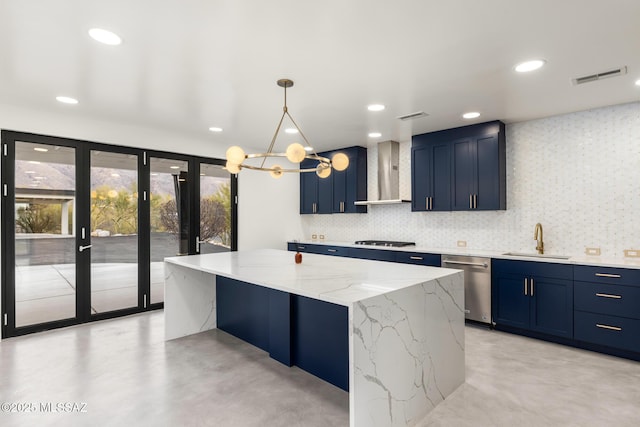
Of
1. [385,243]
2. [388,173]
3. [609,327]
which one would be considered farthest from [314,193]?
[609,327]

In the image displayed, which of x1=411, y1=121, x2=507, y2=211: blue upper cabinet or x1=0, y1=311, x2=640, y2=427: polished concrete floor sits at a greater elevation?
x1=411, y1=121, x2=507, y2=211: blue upper cabinet

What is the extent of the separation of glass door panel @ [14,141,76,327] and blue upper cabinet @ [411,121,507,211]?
4452mm

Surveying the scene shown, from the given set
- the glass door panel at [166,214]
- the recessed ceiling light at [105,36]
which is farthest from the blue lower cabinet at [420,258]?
the recessed ceiling light at [105,36]

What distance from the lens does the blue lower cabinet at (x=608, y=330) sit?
3061 millimetres

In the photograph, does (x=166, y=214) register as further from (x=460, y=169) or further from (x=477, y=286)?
(x=477, y=286)

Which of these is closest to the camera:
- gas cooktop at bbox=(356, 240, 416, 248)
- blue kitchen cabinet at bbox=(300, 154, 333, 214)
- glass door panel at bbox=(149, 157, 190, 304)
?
glass door panel at bbox=(149, 157, 190, 304)

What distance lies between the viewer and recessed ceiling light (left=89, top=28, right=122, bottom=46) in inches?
85.4

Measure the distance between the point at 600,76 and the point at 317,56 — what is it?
2370 mm

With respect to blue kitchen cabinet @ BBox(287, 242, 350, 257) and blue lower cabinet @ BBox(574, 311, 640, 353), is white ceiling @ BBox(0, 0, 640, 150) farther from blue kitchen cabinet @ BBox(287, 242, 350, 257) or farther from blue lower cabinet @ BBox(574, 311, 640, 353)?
blue kitchen cabinet @ BBox(287, 242, 350, 257)

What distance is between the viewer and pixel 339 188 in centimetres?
593

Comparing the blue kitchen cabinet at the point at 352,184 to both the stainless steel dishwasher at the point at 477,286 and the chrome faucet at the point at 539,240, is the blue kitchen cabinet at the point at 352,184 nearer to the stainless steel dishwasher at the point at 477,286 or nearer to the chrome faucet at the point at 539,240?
the stainless steel dishwasher at the point at 477,286

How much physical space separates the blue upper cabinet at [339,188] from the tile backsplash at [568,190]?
1439 millimetres

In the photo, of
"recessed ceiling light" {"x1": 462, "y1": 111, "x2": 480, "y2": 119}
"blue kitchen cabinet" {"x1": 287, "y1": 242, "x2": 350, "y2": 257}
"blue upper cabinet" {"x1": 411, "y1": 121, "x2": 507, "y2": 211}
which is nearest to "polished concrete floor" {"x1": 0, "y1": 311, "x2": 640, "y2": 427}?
"blue upper cabinet" {"x1": 411, "y1": 121, "x2": 507, "y2": 211}

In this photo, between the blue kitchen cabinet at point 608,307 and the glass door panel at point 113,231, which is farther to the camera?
the glass door panel at point 113,231
